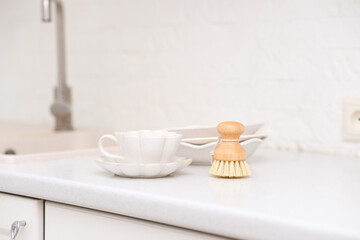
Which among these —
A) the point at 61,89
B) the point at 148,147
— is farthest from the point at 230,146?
the point at 61,89

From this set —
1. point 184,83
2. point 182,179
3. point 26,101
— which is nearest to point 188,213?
point 182,179

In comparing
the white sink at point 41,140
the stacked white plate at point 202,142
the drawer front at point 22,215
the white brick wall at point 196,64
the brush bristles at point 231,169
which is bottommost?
the drawer front at point 22,215

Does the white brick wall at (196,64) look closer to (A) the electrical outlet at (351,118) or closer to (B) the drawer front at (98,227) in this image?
(A) the electrical outlet at (351,118)

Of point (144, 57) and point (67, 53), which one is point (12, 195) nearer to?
point (144, 57)

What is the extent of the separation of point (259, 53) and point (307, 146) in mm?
283

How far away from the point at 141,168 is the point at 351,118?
0.62m

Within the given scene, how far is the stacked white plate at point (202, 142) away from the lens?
3.82ft

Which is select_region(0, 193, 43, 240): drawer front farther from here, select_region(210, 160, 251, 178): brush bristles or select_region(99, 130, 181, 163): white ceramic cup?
select_region(210, 160, 251, 178): brush bristles

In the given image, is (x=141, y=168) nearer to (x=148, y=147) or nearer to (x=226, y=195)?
(x=148, y=147)

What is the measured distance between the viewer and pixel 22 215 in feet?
3.56

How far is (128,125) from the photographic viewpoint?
1916 mm

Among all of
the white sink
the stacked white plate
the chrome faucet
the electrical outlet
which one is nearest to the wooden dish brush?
the stacked white plate

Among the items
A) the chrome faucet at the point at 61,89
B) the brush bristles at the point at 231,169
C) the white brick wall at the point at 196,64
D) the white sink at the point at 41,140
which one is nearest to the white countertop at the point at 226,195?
the brush bristles at the point at 231,169

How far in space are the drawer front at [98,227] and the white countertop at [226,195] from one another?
3 centimetres
